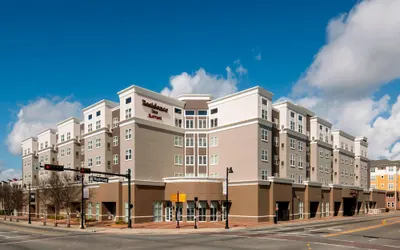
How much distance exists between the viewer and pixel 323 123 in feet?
257

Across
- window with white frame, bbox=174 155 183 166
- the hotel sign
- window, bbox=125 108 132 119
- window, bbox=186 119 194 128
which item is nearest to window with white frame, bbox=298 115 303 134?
window, bbox=186 119 194 128

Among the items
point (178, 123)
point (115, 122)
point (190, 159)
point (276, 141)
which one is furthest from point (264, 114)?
point (115, 122)

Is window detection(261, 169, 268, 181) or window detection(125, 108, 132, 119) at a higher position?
window detection(125, 108, 132, 119)

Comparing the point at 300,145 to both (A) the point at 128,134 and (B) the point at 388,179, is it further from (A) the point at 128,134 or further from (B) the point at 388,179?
(B) the point at 388,179

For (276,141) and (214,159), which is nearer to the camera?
(214,159)

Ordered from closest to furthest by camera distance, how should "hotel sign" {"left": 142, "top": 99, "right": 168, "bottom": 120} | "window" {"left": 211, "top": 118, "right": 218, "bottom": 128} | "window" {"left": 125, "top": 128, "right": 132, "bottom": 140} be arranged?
"window" {"left": 125, "top": 128, "right": 132, "bottom": 140}, "hotel sign" {"left": 142, "top": 99, "right": 168, "bottom": 120}, "window" {"left": 211, "top": 118, "right": 218, "bottom": 128}

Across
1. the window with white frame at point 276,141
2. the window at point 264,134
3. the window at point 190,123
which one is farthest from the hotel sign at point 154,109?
the window with white frame at point 276,141

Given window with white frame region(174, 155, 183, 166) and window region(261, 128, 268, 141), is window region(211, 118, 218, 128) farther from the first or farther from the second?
window region(261, 128, 268, 141)

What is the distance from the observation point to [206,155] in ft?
217

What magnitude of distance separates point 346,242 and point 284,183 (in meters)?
29.0

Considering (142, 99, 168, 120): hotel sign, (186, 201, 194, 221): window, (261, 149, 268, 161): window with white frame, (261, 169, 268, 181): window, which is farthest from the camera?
(142, 99, 168, 120): hotel sign

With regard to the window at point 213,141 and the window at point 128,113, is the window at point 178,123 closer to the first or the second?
the window at point 213,141

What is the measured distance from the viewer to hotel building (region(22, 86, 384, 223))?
5772 centimetres

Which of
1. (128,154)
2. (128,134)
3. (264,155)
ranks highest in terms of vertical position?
(128,134)
